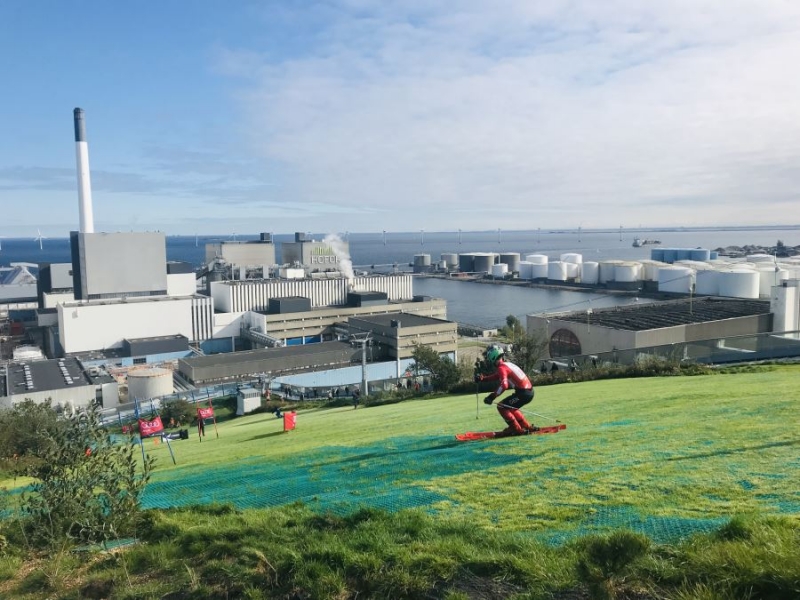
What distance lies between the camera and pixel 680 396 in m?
8.95

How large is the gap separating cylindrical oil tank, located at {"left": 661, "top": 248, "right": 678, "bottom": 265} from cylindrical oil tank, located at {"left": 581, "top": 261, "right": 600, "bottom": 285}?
17228 millimetres

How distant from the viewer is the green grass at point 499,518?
3.36m

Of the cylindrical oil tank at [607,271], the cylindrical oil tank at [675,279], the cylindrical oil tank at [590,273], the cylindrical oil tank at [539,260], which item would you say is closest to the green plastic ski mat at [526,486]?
the cylindrical oil tank at [675,279]

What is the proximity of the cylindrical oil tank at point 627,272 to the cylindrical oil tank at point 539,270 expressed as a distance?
1431 centimetres

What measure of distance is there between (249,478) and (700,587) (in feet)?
17.5

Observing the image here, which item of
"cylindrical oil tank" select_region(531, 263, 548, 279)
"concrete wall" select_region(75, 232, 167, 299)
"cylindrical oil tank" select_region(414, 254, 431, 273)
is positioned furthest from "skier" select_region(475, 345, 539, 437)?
"cylindrical oil tank" select_region(414, 254, 431, 273)

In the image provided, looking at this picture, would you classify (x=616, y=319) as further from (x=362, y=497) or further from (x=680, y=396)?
(x=362, y=497)

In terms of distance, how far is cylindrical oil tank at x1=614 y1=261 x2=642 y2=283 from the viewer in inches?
3152

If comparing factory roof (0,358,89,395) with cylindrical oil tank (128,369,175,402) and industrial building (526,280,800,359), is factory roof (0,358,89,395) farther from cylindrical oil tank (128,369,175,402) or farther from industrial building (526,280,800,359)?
industrial building (526,280,800,359)

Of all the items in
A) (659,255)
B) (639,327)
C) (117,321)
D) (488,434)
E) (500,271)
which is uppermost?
(659,255)

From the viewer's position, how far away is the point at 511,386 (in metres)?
7.10

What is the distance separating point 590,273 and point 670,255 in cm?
1920

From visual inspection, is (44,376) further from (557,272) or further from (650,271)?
(557,272)

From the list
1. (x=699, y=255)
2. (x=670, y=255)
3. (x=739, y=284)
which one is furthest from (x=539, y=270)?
(x=739, y=284)
